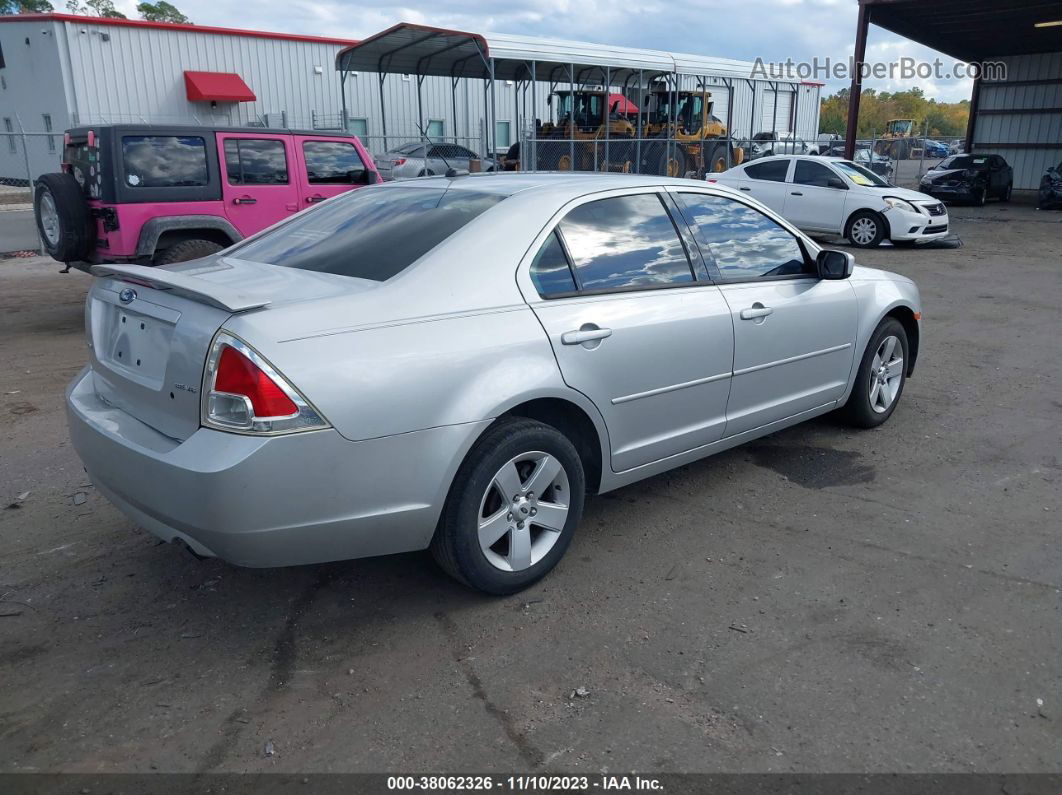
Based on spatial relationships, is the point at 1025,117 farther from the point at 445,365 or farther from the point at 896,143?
the point at 445,365

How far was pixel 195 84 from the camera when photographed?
2792 cm

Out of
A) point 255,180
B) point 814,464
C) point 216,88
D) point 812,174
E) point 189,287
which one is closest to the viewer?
point 189,287

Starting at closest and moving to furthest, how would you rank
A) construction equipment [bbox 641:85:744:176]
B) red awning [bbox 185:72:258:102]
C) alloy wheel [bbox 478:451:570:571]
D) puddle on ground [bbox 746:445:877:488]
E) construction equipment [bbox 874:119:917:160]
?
1. alloy wheel [bbox 478:451:570:571]
2. puddle on ground [bbox 746:445:877:488]
3. construction equipment [bbox 641:85:744:176]
4. red awning [bbox 185:72:258:102]
5. construction equipment [bbox 874:119:917:160]

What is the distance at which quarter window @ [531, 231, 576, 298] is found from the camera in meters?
3.56

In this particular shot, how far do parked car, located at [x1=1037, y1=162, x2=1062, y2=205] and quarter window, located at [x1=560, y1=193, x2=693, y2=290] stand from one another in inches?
946

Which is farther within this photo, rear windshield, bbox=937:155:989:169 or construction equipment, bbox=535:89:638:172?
rear windshield, bbox=937:155:989:169

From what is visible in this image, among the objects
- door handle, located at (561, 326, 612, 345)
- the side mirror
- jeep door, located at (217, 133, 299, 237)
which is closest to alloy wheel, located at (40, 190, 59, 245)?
jeep door, located at (217, 133, 299, 237)

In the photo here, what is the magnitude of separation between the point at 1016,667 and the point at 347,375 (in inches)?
100

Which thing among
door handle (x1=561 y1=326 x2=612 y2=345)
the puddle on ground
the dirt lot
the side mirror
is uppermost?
the side mirror

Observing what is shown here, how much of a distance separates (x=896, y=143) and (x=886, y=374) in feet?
93.5

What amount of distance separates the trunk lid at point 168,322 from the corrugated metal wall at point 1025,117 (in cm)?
3214

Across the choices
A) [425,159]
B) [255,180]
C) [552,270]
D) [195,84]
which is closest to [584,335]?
[552,270]

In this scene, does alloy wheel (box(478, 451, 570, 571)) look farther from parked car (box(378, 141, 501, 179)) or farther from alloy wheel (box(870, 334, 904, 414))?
parked car (box(378, 141, 501, 179))

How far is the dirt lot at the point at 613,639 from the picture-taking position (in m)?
2.68
